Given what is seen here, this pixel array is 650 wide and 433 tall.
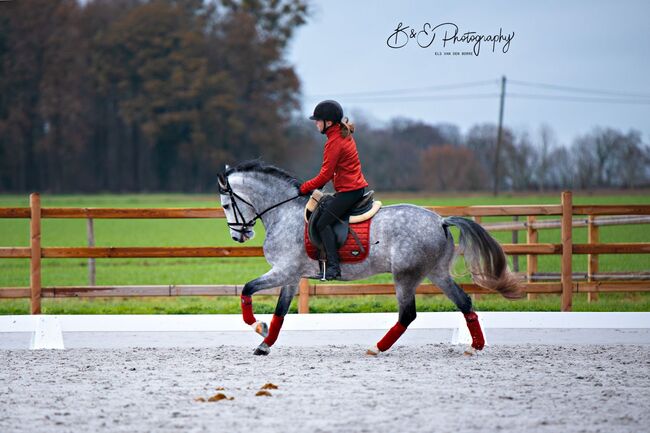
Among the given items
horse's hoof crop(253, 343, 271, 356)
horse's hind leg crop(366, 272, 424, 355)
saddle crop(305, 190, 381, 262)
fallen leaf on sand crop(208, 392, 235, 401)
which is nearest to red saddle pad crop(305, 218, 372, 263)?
saddle crop(305, 190, 381, 262)

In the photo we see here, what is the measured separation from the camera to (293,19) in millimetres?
60969

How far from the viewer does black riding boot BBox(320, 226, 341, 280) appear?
24.4 ft

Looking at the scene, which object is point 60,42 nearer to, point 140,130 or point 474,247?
point 140,130

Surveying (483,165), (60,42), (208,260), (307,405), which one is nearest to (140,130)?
(60,42)

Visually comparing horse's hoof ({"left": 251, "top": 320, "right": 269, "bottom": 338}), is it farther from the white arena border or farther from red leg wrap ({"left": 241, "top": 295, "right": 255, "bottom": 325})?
the white arena border

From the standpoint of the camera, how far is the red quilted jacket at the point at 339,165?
7352mm

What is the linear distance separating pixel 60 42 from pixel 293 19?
15.7 meters

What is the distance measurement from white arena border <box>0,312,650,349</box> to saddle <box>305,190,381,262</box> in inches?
66.6

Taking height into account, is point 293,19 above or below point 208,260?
above

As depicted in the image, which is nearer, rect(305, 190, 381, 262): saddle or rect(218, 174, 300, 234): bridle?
rect(305, 190, 381, 262): saddle

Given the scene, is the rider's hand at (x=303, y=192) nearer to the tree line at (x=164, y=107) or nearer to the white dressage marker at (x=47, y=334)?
the white dressage marker at (x=47, y=334)

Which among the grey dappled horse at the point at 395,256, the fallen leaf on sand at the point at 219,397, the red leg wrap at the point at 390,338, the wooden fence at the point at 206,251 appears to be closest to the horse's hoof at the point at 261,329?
the grey dappled horse at the point at 395,256

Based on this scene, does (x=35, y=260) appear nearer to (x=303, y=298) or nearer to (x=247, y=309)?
(x=303, y=298)

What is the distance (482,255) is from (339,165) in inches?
58.1
